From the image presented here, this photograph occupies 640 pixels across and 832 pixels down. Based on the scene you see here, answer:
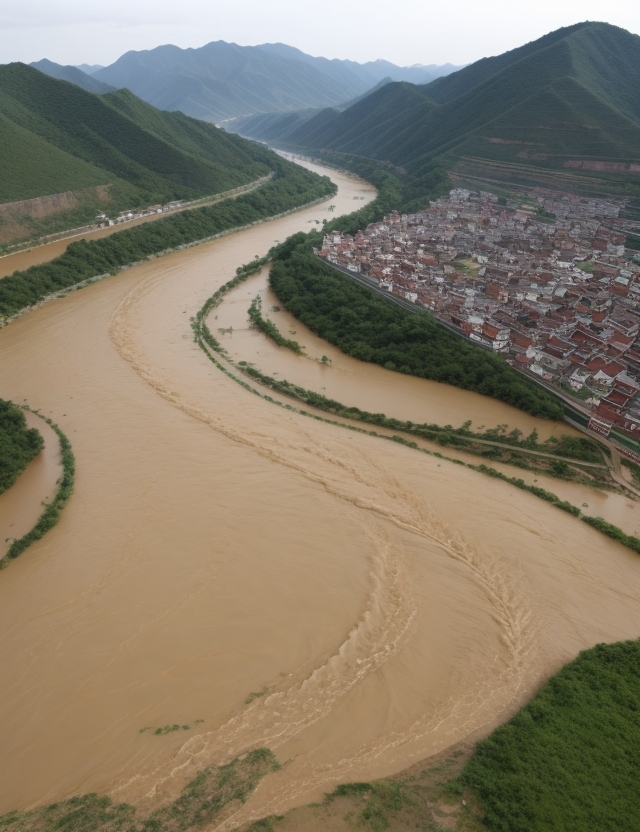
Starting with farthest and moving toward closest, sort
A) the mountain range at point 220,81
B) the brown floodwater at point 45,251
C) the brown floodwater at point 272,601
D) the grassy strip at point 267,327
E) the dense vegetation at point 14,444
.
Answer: the mountain range at point 220,81
the brown floodwater at point 45,251
the grassy strip at point 267,327
the dense vegetation at point 14,444
the brown floodwater at point 272,601

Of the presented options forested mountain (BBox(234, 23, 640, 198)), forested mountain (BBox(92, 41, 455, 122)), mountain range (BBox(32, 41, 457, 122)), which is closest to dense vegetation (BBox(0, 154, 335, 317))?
forested mountain (BBox(234, 23, 640, 198))

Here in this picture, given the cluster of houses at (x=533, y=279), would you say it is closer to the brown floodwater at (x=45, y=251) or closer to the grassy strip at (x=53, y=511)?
the grassy strip at (x=53, y=511)

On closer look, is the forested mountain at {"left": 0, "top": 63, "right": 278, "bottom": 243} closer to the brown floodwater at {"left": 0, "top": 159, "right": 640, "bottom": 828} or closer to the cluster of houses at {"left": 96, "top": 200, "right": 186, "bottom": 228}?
the cluster of houses at {"left": 96, "top": 200, "right": 186, "bottom": 228}

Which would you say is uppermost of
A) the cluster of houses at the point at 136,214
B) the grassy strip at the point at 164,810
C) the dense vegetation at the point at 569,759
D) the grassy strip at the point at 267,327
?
the cluster of houses at the point at 136,214

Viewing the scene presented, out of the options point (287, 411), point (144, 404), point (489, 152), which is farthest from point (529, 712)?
point (489, 152)

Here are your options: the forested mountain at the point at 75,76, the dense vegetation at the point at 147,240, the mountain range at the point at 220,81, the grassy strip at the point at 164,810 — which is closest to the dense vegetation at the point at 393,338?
the dense vegetation at the point at 147,240

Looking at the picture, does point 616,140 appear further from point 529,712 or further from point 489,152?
point 529,712
